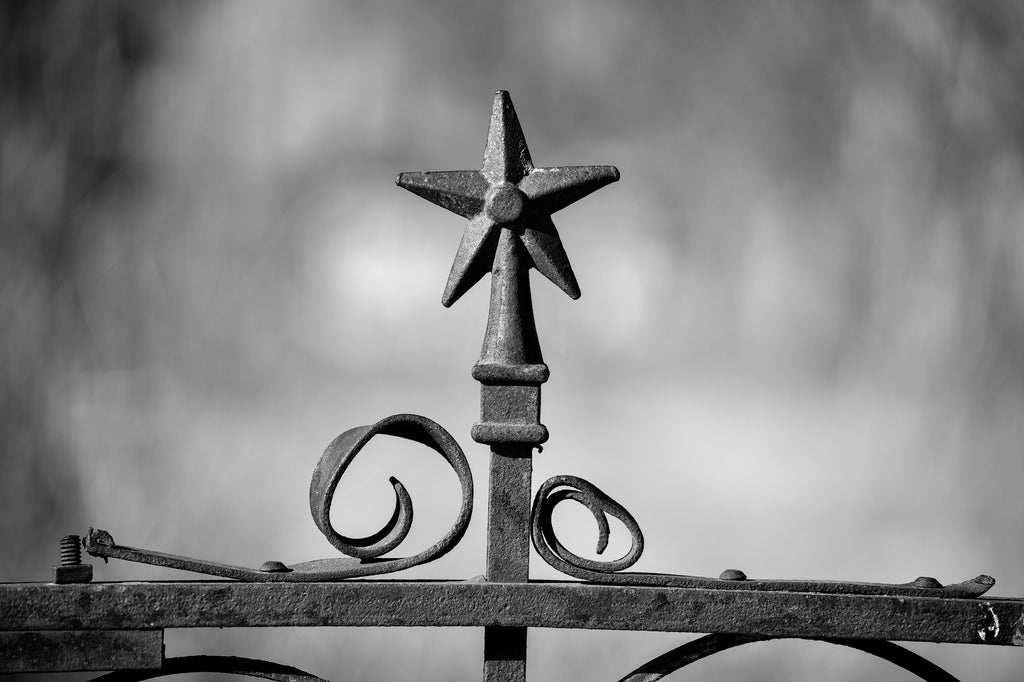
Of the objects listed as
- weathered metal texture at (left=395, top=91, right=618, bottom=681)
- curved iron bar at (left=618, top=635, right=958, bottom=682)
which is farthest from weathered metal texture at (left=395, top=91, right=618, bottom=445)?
curved iron bar at (left=618, top=635, right=958, bottom=682)

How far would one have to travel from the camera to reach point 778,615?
1.29 metres

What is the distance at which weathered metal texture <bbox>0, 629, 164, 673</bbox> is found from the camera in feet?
4.06

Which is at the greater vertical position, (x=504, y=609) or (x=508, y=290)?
(x=508, y=290)

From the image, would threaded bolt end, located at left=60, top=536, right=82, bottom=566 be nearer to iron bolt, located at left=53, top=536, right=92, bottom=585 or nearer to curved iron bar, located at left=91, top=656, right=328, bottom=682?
iron bolt, located at left=53, top=536, right=92, bottom=585

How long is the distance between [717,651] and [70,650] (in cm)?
76

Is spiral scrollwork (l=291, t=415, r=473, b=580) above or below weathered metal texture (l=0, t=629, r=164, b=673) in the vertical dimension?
above

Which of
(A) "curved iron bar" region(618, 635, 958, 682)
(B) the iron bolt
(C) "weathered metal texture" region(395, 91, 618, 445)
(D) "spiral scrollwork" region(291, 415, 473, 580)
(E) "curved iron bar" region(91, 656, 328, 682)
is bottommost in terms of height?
(E) "curved iron bar" region(91, 656, 328, 682)

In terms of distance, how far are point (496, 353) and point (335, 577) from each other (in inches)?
12.7

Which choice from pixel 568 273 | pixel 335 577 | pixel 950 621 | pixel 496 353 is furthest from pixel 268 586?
pixel 950 621

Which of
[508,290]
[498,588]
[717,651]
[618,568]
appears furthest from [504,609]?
[508,290]

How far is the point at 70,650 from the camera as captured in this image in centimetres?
124

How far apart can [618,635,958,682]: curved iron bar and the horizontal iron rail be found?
35 millimetres

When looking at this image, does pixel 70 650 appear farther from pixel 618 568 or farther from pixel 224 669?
pixel 618 568

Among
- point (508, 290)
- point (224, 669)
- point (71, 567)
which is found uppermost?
point (508, 290)
